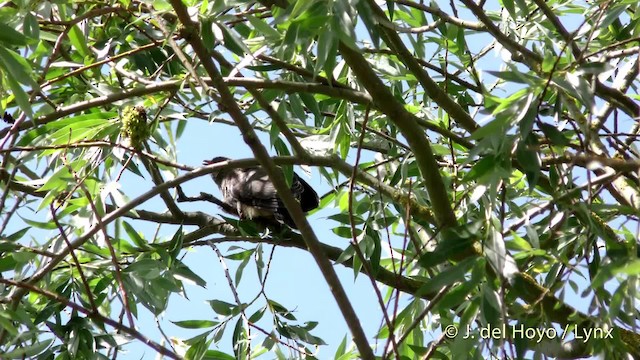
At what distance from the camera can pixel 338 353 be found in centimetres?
343

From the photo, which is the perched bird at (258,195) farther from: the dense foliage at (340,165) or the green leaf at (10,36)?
the green leaf at (10,36)

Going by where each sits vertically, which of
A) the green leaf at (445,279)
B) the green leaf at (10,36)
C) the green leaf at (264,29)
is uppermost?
the green leaf at (264,29)

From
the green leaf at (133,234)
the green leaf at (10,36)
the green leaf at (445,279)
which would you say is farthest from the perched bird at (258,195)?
the green leaf at (445,279)

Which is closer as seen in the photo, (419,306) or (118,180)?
(118,180)

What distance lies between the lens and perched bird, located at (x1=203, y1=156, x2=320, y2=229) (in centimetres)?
431

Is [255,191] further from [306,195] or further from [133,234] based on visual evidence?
[133,234]

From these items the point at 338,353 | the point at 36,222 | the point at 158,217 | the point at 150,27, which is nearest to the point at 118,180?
the point at 36,222

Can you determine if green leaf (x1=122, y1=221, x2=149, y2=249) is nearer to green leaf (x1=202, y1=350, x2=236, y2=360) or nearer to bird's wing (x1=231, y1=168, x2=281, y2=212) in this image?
green leaf (x1=202, y1=350, x2=236, y2=360)

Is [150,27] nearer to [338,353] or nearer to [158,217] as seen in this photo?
[158,217]

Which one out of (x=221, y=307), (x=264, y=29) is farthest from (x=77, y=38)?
(x=221, y=307)

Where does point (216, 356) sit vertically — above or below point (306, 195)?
below

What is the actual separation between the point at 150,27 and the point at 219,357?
109 cm

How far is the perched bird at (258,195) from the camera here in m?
4.31

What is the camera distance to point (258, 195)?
4.77 meters
